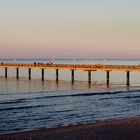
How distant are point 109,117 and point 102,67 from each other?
43.9 metres

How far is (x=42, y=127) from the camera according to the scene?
23.3 m

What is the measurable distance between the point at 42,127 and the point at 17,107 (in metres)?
11.1

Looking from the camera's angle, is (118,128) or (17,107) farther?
(17,107)

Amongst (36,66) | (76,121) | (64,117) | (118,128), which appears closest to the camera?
(118,128)

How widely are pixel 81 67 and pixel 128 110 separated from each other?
42104 millimetres

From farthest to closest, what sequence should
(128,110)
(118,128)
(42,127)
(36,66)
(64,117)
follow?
(36,66), (128,110), (64,117), (42,127), (118,128)

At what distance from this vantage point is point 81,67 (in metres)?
74.1

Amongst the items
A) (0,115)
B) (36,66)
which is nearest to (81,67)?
(36,66)

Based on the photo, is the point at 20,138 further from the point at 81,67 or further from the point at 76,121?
the point at 81,67

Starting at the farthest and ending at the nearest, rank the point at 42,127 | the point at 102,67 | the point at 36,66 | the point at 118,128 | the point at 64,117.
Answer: the point at 36,66
the point at 102,67
the point at 64,117
the point at 42,127
the point at 118,128

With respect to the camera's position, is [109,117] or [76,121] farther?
[109,117]

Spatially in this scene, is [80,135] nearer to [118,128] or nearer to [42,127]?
[118,128]

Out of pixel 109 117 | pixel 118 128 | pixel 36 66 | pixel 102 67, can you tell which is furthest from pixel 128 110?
pixel 36 66

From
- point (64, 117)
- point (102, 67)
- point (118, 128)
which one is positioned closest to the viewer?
point (118, 128)
